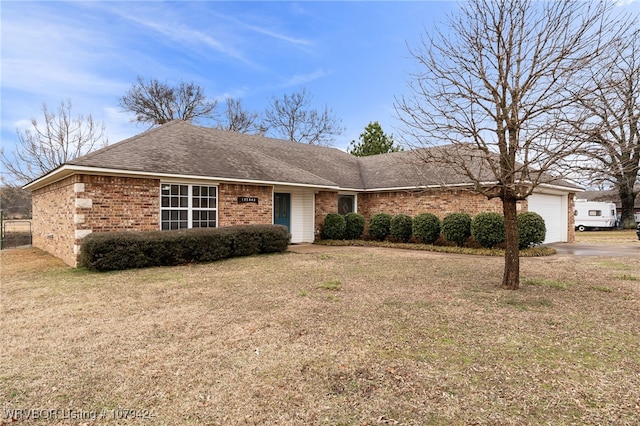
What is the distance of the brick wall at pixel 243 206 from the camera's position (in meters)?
12.2

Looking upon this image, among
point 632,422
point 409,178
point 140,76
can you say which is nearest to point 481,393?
point 632,422

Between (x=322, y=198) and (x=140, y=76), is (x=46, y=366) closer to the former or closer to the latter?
(x=322, y=198)

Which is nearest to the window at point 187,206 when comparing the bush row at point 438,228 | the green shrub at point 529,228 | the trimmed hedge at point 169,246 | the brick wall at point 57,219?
the trimmed hedge at point 169,246

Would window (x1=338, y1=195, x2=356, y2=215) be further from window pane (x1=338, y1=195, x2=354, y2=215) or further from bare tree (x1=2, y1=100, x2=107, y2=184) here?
bare tree (x1=2, y1=100, x2=107, y2=184)

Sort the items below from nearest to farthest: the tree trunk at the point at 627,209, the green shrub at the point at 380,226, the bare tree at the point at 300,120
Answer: the green shrub at the point at 380,226 < the tree trunk at the point at 627,209 < the bare tree at the point at 300,120

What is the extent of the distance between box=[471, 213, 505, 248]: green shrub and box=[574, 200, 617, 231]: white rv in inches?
972

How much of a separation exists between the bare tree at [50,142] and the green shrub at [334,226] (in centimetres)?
2555

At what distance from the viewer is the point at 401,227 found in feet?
51.0

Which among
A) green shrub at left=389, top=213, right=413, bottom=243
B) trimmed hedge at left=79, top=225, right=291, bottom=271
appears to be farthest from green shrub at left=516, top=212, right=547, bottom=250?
trimmed hedge at left=79, top=225, right=291, bottom=271

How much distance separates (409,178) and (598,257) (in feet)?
26.4

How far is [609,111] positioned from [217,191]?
418 inches

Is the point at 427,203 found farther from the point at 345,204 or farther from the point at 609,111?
the point at 609,111

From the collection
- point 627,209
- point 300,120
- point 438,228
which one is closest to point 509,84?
point 438,228

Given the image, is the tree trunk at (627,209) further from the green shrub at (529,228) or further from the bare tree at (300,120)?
the bare tree at (300,120)
